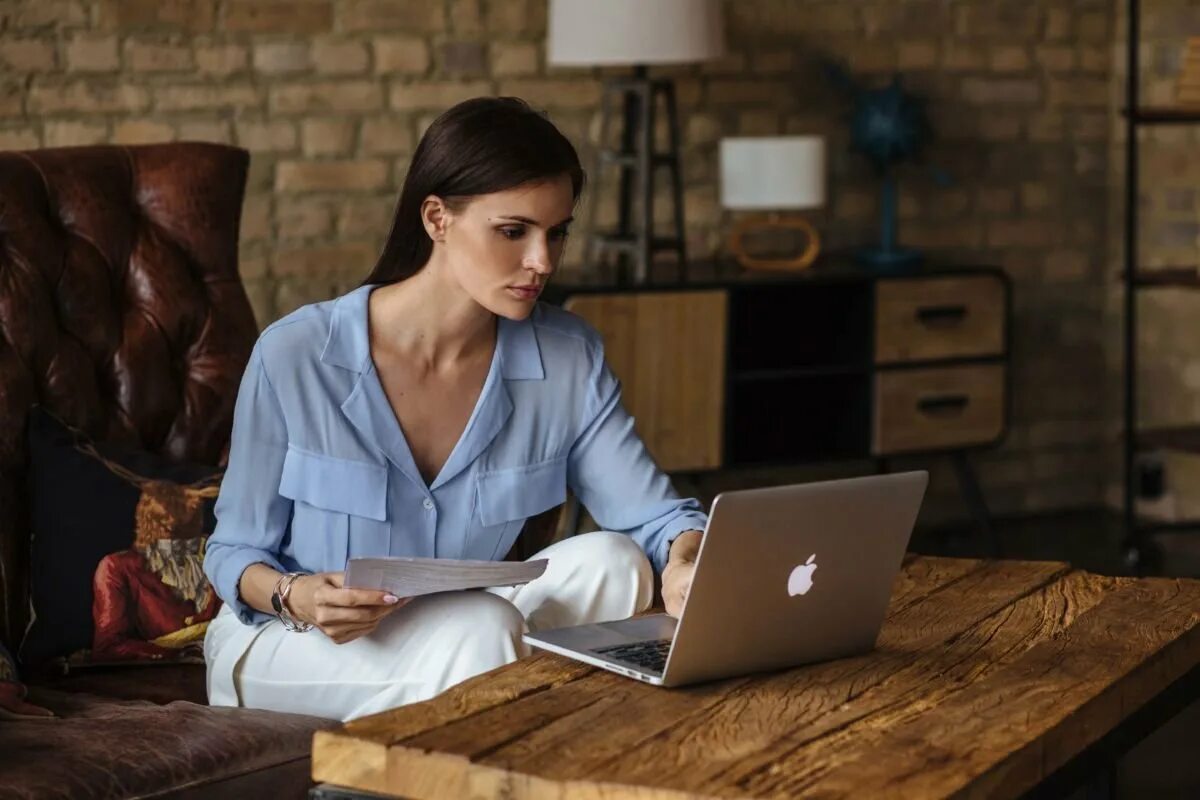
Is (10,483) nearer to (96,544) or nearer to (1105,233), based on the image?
(96,544)

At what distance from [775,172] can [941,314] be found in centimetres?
62

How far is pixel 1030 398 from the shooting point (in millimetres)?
5516

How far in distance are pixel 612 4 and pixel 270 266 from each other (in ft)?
3.32

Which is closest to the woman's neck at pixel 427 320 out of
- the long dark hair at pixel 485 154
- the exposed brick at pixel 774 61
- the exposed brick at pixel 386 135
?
the long dark hair at pixel 485 154

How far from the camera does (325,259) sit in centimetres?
450

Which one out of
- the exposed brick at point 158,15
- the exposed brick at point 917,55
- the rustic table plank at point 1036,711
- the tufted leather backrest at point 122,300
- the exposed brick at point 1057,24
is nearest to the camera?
the rustic table plank at point 1036,711

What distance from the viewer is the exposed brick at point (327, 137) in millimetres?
4426

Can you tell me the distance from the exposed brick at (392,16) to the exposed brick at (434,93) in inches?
5.3

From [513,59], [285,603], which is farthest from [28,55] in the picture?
[285,603]

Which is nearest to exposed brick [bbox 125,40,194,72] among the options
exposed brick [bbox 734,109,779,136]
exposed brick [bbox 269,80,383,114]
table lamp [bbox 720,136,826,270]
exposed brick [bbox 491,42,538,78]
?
exposed brick [bbox 269,80,383,114]

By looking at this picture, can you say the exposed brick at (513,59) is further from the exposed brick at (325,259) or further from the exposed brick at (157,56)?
the exposed brick at (157,56)

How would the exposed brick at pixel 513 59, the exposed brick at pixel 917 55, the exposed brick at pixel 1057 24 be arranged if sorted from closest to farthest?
1. the exposed brick at pixel 513 59
2. the exposed brick at pixel 917 55
3. the exposed brick at pixel 1057 24

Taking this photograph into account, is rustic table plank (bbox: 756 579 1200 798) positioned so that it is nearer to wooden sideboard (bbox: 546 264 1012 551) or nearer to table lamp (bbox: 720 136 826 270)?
wooden sideboard (bbox: 546 264 1012 551)

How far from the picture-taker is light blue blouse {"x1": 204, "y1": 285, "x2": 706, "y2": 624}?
2.35 m
